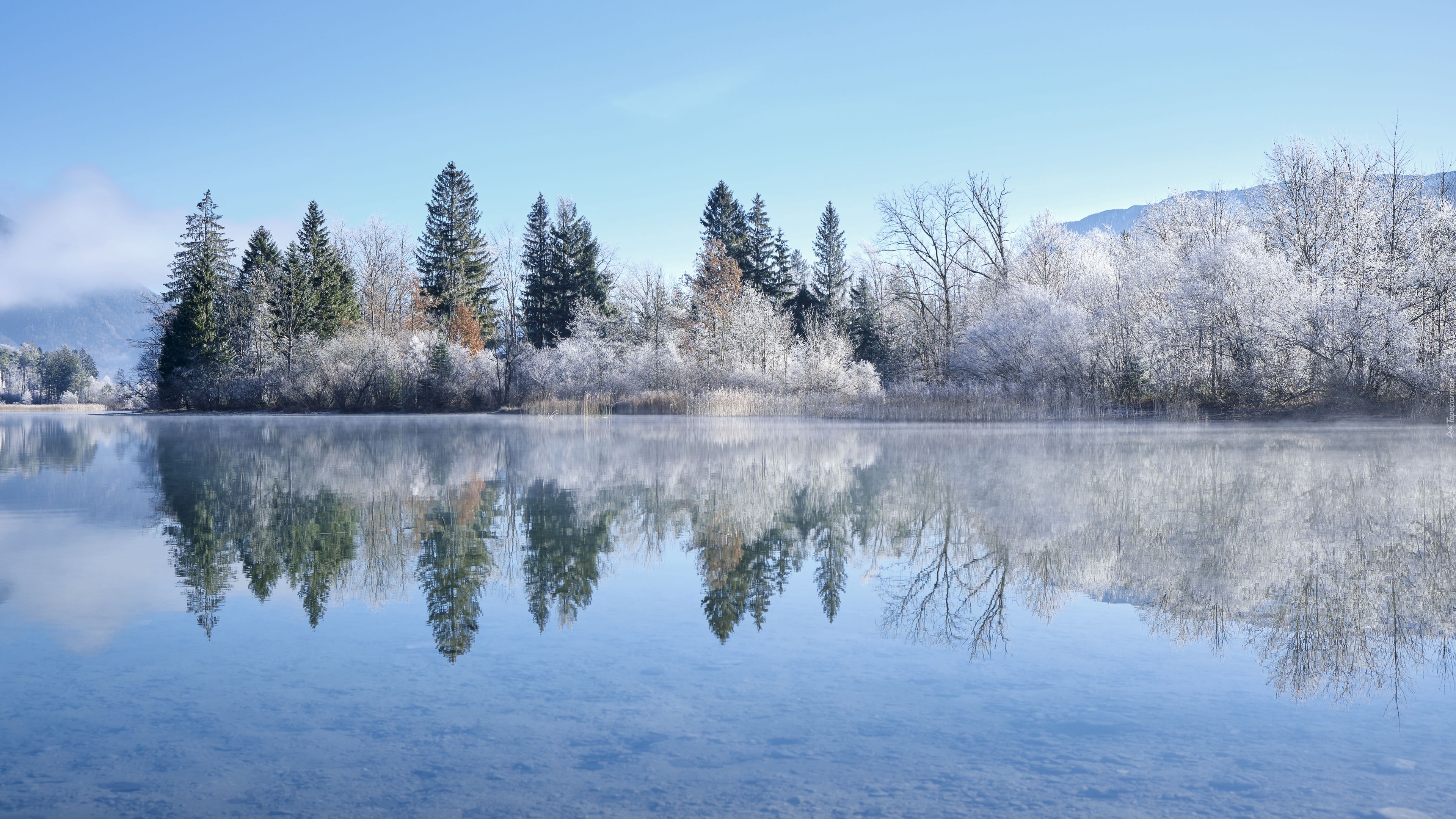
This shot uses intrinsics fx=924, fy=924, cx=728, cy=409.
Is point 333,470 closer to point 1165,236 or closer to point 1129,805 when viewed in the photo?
point 1129,805

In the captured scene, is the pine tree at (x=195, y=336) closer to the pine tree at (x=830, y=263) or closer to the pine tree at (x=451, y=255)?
the pine tree at (x=451, y=255)

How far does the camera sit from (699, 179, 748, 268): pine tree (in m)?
52.2

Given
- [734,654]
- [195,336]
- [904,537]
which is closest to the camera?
[734,654]

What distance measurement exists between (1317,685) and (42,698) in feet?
17.1

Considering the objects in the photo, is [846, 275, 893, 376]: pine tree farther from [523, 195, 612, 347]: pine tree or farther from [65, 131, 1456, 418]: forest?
[523, 195, 612, 347]: pine tree

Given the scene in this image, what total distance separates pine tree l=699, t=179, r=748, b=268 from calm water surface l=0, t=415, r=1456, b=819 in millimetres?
43148

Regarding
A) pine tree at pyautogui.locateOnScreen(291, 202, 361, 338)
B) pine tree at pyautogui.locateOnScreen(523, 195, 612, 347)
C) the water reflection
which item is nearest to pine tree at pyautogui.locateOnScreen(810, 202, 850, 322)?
pine tree at pyautogui.locateOnScreen(523, 195, 612, 347)

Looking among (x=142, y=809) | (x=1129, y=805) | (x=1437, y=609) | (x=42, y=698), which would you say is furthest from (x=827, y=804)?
(x=1437, y=609)

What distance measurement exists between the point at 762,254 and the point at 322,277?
24420 millimetres

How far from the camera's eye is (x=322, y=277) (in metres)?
50.6

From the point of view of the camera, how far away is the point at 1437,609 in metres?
5.05

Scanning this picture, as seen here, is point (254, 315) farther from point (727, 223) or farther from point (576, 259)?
point (727, 223)

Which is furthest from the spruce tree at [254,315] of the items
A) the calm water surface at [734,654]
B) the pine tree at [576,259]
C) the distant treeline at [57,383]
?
the distant treeline at [57,383]

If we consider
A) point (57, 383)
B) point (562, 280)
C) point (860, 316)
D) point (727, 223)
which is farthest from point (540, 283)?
point (57, 383)
